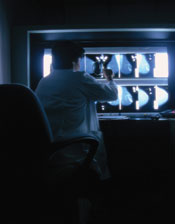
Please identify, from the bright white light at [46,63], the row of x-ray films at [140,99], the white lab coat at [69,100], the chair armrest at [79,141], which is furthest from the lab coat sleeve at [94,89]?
the bright white light at [46,63]

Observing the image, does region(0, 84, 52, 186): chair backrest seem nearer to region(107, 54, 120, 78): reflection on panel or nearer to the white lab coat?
the white lab coat

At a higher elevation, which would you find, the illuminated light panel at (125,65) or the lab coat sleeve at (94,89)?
the illuminated light panel at (125,65)

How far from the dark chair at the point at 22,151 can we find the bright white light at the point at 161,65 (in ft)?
4.79

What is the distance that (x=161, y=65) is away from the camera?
2.15m

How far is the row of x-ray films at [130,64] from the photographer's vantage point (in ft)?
7.06

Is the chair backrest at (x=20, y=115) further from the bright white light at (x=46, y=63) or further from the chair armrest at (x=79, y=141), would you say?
the bright white light at (x=46, y=63)

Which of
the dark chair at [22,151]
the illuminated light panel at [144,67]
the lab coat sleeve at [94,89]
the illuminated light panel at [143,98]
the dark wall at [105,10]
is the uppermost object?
the dark wall at [105,10]

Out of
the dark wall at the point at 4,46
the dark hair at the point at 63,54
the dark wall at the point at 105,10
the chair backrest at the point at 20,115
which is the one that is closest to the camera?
the chair backrest at the point at 20,115

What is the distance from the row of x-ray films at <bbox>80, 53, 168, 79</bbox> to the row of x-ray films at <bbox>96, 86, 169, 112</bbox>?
117 millimetres

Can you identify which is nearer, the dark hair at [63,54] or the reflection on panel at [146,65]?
the dark hair at [63,54]

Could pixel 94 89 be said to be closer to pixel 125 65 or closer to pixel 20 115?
pixel 20 115

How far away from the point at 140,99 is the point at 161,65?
36cm

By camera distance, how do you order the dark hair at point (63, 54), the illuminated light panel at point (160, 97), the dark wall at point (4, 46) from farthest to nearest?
the illuminated light panel at point (160, 97) < the dark wall at point (4, 46) < the dark hair at point (63, 54)

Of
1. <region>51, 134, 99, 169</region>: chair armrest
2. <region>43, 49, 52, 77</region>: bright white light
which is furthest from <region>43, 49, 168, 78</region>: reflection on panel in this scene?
<region>51, 134, 99, 169</region>: chair armrest
